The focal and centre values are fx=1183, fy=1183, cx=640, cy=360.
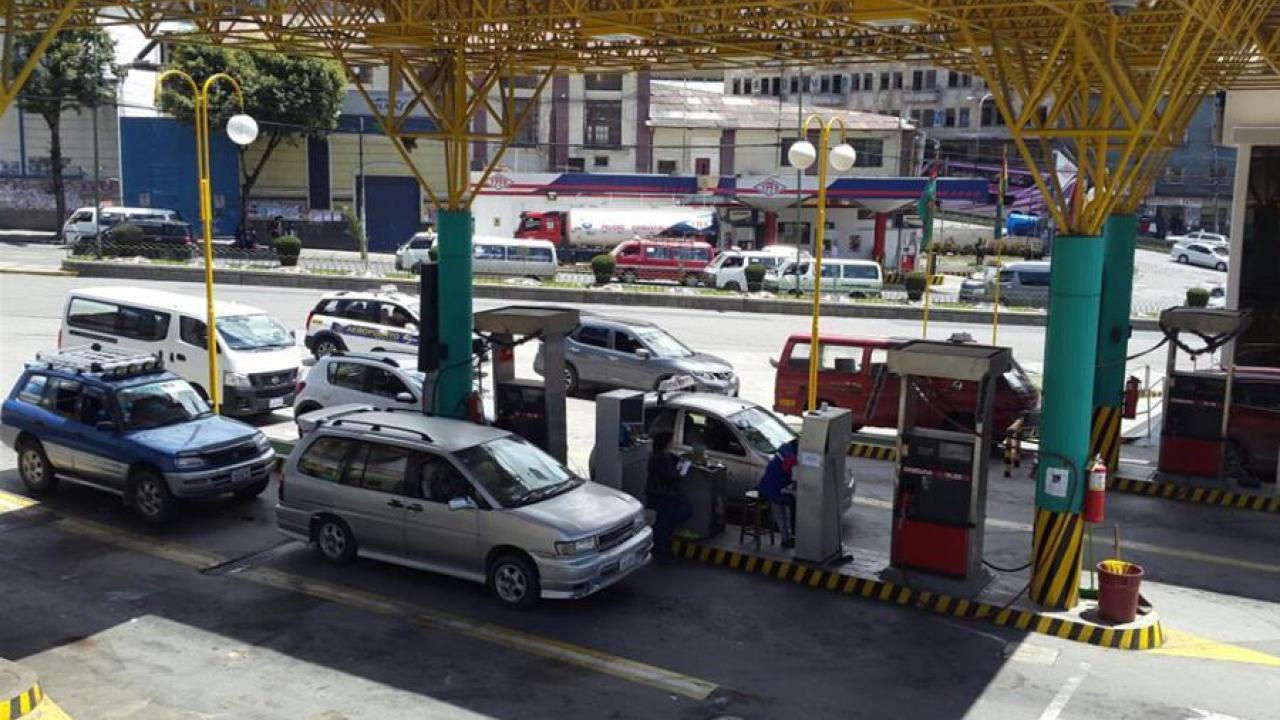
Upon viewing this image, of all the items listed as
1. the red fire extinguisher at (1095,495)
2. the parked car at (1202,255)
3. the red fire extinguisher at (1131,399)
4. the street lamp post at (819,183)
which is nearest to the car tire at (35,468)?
the street lamp post at (819,183)

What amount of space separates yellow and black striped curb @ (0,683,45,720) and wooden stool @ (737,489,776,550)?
727cm

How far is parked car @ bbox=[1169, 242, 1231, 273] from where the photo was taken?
58.8 metres

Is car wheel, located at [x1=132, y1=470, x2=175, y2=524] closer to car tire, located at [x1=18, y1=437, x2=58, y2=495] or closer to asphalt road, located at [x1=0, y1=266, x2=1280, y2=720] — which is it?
asphalt road, located at [x1=0, y1=266, x2=1280, y2=720]

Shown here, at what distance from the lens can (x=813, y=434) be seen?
1248 centimetres

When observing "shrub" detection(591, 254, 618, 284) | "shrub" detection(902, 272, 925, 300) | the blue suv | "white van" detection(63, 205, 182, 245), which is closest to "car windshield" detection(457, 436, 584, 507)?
the blue suv

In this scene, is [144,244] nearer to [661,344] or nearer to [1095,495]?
[661,344]

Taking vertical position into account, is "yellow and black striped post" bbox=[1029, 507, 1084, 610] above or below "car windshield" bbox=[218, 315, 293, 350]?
below

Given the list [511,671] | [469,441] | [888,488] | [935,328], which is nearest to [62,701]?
[511,671]

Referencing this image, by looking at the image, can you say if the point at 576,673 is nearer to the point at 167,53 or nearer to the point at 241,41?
the point at 241,41

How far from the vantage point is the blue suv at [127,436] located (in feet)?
45.3

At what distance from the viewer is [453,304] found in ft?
54.0

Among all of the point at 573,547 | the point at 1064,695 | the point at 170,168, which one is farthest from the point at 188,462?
the point at 170,168

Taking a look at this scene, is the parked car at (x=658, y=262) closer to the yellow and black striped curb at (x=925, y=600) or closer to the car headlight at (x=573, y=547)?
the yellow and black striped curb at (x=925, y=600)

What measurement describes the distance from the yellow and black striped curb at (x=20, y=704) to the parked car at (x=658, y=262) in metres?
36.8
